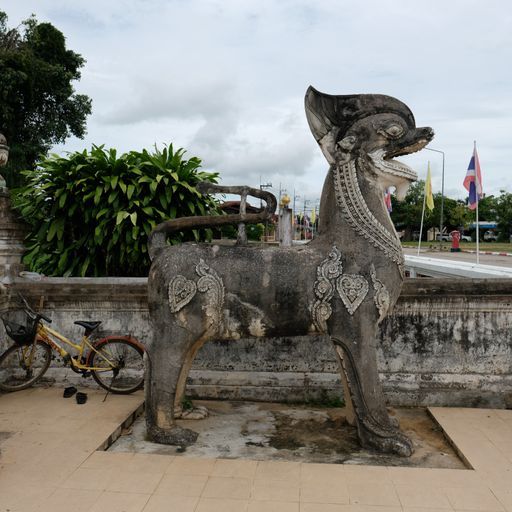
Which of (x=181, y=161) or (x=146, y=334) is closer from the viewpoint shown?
(x=146, y=334)

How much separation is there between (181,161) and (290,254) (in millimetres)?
3114

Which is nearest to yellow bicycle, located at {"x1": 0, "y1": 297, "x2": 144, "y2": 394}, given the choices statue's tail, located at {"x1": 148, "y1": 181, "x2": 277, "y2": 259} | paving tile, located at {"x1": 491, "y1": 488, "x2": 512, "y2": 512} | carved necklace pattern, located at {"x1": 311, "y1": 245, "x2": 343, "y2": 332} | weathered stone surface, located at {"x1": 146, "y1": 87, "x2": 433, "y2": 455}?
weathered stone surface, located at {"x1": 146, "y1": 87, "x2": 433, "y2": 455}

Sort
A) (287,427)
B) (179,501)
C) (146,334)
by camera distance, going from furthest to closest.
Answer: (146,334) < (287,427) < (179,501)

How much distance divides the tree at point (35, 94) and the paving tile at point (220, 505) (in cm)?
1787

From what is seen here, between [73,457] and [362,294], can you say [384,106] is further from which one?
[73,457]

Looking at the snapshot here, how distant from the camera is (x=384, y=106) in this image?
4.20 meters

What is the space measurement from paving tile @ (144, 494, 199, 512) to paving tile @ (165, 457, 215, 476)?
0.33m

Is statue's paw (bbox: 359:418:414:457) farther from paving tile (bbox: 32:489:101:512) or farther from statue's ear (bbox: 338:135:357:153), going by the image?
statue's ear (bbox: 338:135:357:153)

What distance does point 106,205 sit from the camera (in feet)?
20.7

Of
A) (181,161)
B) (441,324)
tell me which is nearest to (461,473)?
(441,324)

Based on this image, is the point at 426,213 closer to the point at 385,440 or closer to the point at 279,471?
Result: the point at 385,440

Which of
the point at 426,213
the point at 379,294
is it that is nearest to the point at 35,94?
the point at 379,294

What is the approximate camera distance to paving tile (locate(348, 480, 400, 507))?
3.35 m

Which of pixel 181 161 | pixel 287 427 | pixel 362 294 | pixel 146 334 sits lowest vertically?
pixel 287 427
